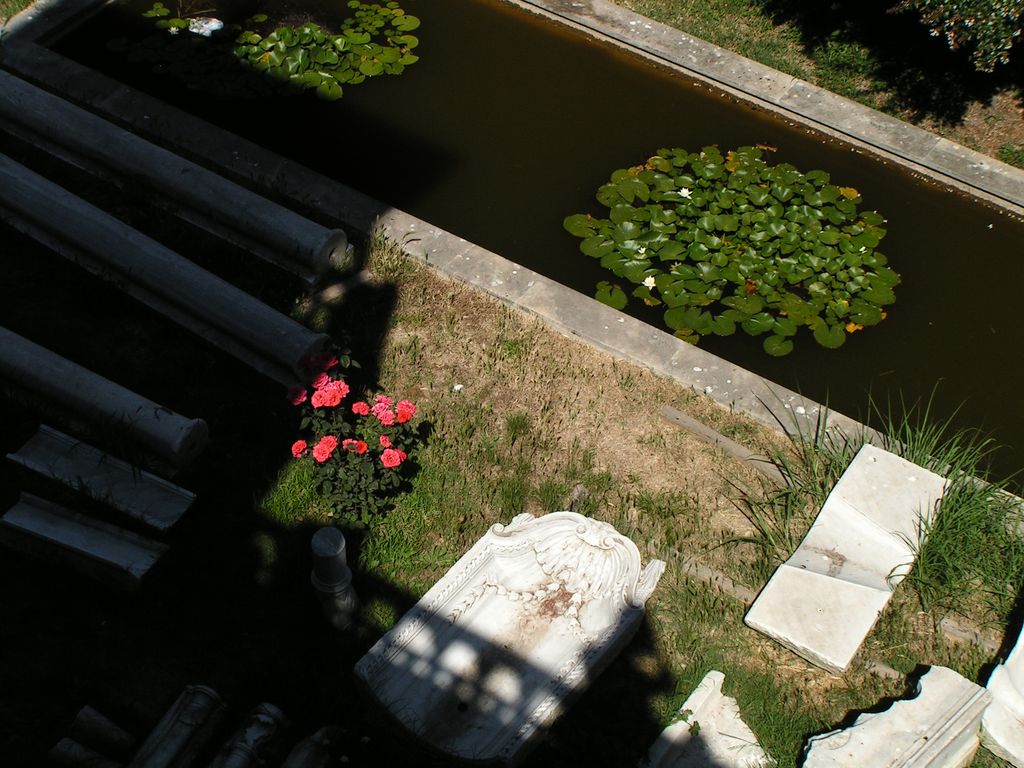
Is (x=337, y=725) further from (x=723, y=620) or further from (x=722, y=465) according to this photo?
(x=722, y=465)

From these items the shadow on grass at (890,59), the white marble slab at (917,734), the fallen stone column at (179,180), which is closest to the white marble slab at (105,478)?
the fallen stone column at (179,180)

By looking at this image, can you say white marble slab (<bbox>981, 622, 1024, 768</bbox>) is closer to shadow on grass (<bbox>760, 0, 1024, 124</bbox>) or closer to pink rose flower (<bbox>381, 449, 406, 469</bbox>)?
pink rose flower (<bbox>381, 449, 406, 469</bbox>)

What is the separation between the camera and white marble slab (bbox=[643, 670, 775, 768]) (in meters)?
4.17

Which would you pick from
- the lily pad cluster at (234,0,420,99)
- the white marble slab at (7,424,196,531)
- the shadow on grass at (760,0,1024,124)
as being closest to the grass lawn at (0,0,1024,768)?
the white marble slab at (7,424,196,531)

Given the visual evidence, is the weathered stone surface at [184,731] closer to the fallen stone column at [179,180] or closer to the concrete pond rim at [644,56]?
the fallen stone column at [179,180]

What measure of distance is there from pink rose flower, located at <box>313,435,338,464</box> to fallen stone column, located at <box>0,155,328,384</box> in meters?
0.57

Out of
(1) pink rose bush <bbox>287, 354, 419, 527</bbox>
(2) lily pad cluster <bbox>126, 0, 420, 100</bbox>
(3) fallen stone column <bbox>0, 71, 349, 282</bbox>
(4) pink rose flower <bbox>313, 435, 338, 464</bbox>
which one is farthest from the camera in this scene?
(2) lily pad cluster <bbox>126, 0, 420, 100</bbox>

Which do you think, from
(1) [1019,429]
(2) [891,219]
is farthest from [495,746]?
(2) [891,219]

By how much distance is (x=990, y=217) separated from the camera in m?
6.82

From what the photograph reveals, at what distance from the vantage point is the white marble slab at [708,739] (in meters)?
4.17

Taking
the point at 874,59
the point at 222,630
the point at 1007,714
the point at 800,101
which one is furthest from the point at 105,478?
the point at 874,59

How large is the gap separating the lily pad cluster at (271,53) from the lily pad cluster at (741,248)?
2.00m

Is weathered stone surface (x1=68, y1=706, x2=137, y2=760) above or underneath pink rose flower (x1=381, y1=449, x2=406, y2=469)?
underneath

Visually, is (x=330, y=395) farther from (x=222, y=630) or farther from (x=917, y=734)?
(x=917, y=734)
